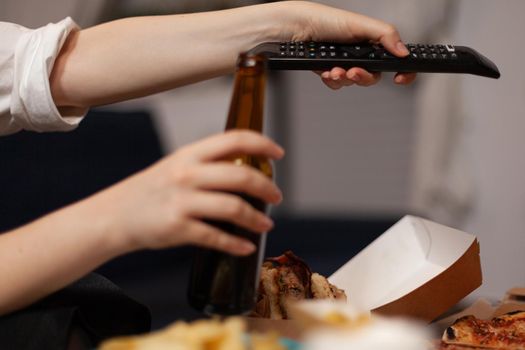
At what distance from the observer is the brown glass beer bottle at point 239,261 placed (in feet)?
2.47

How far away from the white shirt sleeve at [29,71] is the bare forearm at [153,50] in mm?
44

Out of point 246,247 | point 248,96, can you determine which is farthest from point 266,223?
point 248,96

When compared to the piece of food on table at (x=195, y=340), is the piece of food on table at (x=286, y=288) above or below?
below

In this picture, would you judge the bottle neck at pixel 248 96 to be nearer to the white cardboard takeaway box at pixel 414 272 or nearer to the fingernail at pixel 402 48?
the white cardboard takeaway box at pixel 414 272

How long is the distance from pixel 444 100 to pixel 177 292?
1.56 m

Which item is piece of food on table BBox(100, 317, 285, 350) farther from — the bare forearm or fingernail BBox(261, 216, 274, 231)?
the bare forearm

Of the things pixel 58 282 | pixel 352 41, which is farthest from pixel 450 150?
pixel 58 282

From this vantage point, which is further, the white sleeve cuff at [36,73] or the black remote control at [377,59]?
the white sleeve cuff at [36,73]

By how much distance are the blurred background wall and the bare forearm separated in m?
1.85

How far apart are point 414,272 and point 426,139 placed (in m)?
2.03

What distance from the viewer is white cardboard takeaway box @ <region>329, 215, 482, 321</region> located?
3.57ft

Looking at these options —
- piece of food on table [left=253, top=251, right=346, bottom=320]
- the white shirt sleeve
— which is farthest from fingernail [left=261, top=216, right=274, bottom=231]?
the white shirt sleeve

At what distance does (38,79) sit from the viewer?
1.22m

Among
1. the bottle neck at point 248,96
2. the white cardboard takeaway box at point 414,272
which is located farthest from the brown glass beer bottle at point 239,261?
the white cardboard takeaway box at point 414,272
